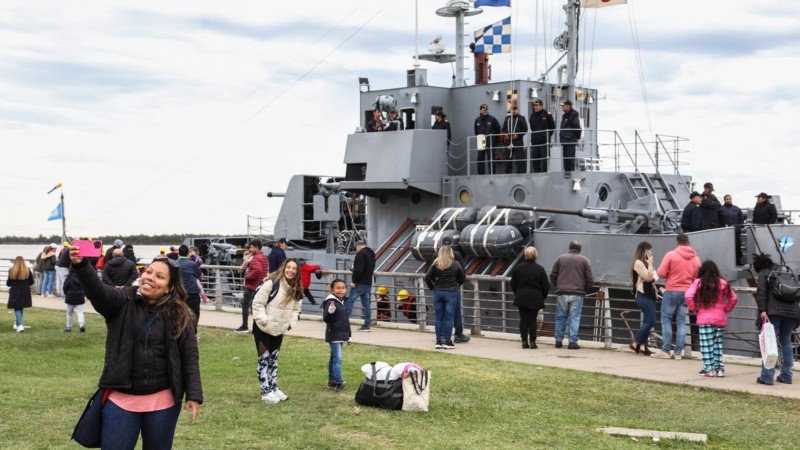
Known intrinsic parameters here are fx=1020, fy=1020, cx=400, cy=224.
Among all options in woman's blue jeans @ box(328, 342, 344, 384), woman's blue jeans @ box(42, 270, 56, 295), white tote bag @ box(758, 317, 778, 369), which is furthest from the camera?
woman's blue jeans @ box(42, 270, 56, 295)

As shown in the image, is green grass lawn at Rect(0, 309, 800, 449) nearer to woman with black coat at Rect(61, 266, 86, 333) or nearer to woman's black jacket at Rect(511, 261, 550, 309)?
woman's black jacket at Rect(511, 261, 550, 309)

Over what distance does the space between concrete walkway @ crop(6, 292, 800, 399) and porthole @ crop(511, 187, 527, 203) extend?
4699 millimetres

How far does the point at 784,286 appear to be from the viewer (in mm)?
11523

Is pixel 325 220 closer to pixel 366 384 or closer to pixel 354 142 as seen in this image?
pixel 354 142

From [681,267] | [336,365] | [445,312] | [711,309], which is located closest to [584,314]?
[445,312]

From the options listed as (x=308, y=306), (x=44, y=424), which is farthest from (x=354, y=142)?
(x=44, y=424)

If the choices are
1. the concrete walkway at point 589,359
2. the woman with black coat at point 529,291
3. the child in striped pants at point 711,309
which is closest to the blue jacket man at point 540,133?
the concrete walkway at point 589,359

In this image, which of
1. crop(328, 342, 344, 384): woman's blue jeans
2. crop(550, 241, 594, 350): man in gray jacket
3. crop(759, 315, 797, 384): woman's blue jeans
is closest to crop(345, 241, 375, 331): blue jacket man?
crop(550, 241, 594, 350): man in gray jacket

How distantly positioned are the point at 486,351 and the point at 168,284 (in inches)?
368

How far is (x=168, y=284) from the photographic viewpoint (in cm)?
612

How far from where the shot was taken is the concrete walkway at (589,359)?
11844mm

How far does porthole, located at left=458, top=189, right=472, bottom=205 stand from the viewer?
22.6 metres

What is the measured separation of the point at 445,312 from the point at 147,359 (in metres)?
9.62

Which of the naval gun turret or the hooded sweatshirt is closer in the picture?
the hooded sweatshirt
